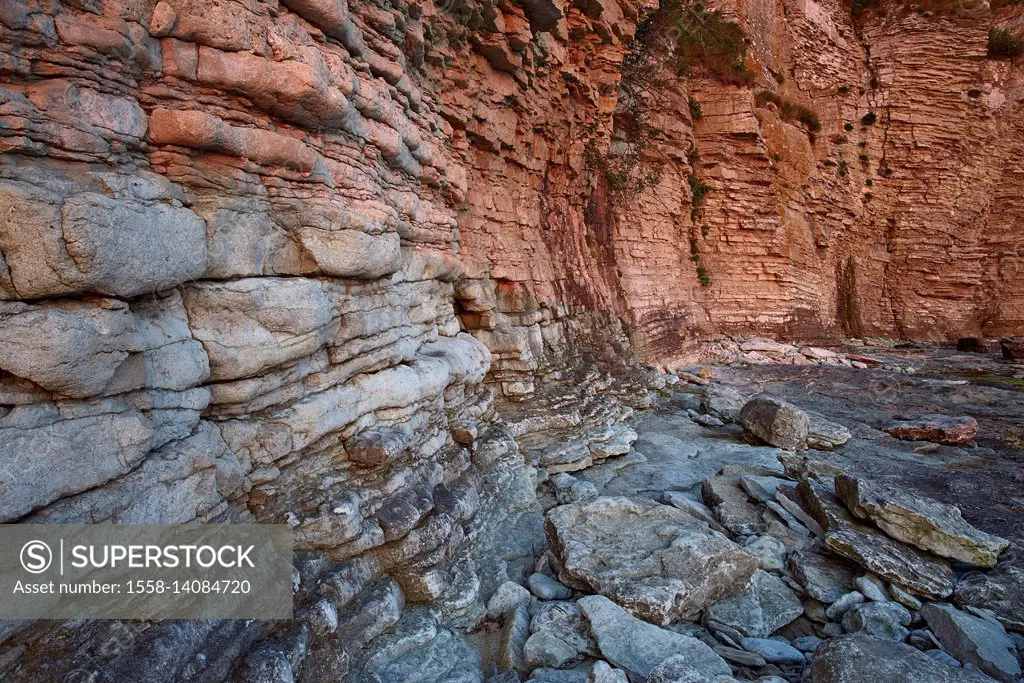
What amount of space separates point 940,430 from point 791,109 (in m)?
13.6

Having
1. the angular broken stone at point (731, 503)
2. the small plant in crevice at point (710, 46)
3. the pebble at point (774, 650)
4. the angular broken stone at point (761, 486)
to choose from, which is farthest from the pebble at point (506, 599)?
the small plant in crevice at point (710, 46)

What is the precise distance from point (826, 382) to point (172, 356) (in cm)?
1231

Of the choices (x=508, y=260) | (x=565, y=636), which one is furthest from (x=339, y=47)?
(x=565, y=636)

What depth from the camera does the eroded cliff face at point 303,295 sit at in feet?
7.38

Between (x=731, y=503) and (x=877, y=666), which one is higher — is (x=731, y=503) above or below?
below

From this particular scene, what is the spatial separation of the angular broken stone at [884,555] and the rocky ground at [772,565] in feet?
0.05

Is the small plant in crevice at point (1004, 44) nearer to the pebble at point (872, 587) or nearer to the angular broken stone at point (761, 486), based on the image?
the angular broken stone at point (761, 486)

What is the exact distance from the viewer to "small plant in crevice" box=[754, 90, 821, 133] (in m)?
15.6

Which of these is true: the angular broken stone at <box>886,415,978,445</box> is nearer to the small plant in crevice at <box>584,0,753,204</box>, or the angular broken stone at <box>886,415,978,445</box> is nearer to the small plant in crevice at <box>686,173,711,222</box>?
the small plant in crevice at <box>584,0,753,204</box>

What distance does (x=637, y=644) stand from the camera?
322 cm

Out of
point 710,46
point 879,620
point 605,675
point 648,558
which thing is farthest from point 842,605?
point 710,46

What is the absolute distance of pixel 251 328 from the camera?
304 centimetres

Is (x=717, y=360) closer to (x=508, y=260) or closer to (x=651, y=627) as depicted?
(x=508, y=260)

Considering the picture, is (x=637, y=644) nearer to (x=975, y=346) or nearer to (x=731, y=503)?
(x=731, y=503)
